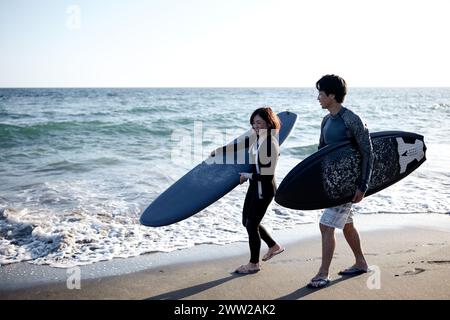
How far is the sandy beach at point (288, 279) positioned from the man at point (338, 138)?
23 cm

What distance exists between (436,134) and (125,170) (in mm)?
9894

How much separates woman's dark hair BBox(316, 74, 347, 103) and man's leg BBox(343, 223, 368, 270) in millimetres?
954

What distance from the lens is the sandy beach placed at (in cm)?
305

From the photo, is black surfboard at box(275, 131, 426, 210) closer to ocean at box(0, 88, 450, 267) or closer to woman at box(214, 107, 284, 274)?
woman at box(214, 107, 284, 274)

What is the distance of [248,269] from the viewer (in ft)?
11.3

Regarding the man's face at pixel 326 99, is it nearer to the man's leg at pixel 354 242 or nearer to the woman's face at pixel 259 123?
the woman's face at pixel 259 123

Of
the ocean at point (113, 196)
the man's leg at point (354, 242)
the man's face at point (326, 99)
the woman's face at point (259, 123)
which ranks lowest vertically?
the ocean at point (113, 196)

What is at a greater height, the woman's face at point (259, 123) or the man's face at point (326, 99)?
the man's face at point (326, 99)

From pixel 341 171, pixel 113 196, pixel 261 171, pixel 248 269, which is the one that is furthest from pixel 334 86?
pixel 113 196

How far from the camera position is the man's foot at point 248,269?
11.3ft

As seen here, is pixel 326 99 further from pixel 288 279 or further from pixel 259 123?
pixel 288 279

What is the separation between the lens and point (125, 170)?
8156 mm

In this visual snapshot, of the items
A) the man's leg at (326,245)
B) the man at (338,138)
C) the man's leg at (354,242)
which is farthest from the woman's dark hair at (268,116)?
the man's leg at (354,242)
